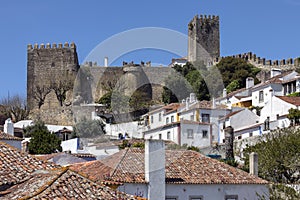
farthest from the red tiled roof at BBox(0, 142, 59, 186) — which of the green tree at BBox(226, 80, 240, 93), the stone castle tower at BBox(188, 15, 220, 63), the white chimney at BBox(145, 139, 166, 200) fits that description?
the stone castle tower at BBox(188, 15, 220, 63)

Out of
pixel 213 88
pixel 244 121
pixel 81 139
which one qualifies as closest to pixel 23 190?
pixel 81 139

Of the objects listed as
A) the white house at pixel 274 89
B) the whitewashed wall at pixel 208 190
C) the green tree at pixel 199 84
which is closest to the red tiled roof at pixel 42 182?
the whitewashed wall at pixel 208 190

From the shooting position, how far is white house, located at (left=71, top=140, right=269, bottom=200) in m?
21.5

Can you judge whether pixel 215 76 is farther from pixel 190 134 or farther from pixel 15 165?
pixel 15 165

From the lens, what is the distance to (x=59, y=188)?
45.2 feet

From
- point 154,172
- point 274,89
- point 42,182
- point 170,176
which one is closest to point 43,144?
point 274,89

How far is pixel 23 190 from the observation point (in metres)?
13.9

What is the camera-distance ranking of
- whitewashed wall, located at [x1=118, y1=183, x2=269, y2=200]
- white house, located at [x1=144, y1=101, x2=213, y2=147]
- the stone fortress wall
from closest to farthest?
whitewashed wall, located at [x1=118, y1=183, x2=269, y2=200], white house, located at [x1=144, y1=101, x2=213, y2=147], the stone fortress wall

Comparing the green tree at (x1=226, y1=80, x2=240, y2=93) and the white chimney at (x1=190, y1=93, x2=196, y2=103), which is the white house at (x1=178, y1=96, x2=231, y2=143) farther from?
the green tree at (x1=226, y1=80, x2=240, y2=93)

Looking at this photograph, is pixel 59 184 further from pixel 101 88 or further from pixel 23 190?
pixel 101 88

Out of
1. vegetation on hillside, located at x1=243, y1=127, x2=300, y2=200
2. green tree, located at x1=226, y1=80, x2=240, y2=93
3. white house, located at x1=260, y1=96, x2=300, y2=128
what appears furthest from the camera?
green tree, located at x1=226, y1=80, x2=240, y2=93

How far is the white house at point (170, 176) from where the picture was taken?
2153 centimetres

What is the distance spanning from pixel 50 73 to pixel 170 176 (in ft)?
221

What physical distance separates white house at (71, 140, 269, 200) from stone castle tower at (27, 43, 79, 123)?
62.4 metres
